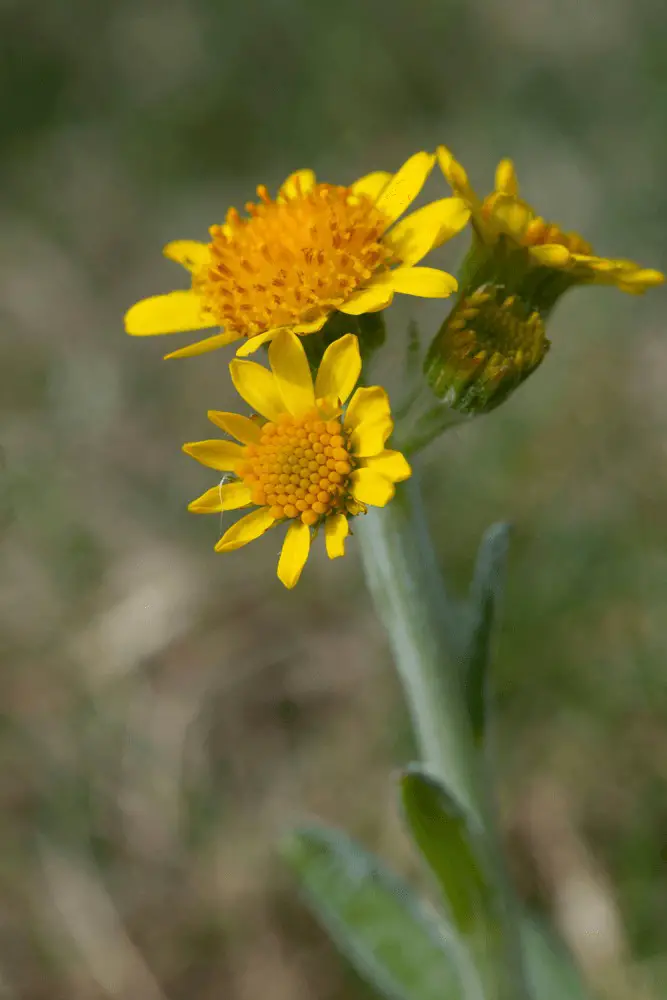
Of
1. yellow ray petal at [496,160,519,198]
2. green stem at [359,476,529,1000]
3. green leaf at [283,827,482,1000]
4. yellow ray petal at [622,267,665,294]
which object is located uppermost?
yellow ray petal at [496,160,519,198]

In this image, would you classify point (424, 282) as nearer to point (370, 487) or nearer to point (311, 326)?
point (311, 326)

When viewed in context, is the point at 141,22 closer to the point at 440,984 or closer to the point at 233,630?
the point at 233,630

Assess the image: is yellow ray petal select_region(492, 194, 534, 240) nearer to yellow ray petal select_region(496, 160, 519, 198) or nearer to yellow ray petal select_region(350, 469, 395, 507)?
yellow ray petal select_region(496, 160, 519, 198)

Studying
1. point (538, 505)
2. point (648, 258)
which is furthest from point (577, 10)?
point (538, 505)

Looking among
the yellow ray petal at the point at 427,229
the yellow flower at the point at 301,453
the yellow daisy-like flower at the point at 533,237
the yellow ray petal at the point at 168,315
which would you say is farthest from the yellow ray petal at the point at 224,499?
the yellow daisy-like flower at the point at 533,237

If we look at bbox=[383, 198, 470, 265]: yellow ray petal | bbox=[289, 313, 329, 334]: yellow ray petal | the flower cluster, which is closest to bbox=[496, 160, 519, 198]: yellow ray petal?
the flower cluster

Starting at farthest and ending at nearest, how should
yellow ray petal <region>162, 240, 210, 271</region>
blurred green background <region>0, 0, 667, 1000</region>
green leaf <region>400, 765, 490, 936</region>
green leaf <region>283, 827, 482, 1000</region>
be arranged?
blurred green background <region>0, 0, 667, 1000</region>, green leaf <region>283, 827, 482, 1000</region>, yellow ray petal <region>162, 240, 210, 271</region>, green leaf <region>400, 765, 490, 936</region>
